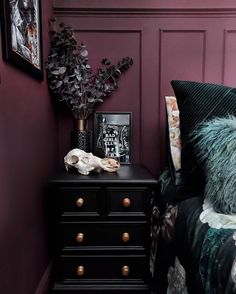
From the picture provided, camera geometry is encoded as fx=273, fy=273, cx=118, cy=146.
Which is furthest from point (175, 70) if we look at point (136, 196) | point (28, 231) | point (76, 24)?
point (28, 231)

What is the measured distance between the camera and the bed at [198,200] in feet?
2.83

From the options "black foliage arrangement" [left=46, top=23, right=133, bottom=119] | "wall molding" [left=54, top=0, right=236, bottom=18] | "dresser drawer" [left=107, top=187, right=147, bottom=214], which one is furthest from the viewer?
"wall molding" [left=54, top=0, right=236, bottom=18]

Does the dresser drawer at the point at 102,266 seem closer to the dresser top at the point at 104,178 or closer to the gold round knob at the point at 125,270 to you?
the gold round knob at the point at 125,270

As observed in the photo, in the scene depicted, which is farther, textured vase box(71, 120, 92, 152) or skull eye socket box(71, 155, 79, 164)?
textured vase box(71, 120, 92, 152)

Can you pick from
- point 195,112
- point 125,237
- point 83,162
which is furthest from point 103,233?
point 195,112

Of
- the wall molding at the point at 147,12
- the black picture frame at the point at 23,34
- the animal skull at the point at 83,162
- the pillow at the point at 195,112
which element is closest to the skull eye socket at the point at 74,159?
the animal skull at the point at 83,162

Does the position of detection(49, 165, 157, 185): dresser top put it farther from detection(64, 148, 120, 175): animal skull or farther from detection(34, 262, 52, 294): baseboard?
detection(34, 262, 52, 294): baseboard

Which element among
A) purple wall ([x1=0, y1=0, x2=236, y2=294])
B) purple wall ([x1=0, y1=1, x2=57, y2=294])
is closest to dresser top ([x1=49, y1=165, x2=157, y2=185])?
purple wall ([x1=0, y1=1, x2=57, y2=294])

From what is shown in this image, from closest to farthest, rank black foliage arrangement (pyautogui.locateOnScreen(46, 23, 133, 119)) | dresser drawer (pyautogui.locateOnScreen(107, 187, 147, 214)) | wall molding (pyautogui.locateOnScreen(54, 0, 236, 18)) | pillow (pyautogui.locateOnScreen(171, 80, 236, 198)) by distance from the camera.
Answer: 1. pillow (pyautogui.locateOnScreen(171, 80, 236, 198))
2. dresser drawer (pyautogui.locateOnScreen(107, 187, 147, 214))
3. black foliage arrangement (pyautogui.locateOnScreen(46, 23, 133, 119))
4. wall molding (pyautogui.locateOnScreen(54, 0, 236, 18))

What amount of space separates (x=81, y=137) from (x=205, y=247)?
3.26ft

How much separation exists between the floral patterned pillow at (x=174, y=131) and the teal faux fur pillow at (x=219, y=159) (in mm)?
200

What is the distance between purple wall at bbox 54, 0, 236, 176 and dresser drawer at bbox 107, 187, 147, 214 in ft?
1.87

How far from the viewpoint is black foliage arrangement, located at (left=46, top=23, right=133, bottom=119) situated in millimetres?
1595

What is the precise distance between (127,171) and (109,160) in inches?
5.0
